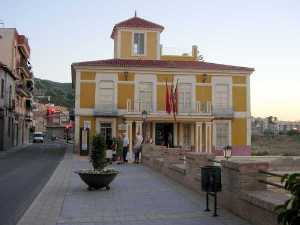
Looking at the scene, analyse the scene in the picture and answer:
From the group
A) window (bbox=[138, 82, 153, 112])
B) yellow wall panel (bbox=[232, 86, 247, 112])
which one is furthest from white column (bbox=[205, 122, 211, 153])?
window (bbox=[138, 82, 153, 112])

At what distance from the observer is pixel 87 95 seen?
39188mm

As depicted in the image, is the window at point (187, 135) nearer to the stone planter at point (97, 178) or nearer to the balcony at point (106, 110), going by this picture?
the balcony at point (106, 110)

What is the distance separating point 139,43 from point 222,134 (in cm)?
1114

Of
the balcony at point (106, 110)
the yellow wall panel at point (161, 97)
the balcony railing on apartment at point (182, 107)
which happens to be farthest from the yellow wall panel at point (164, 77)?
the balcony at point (106, 110)

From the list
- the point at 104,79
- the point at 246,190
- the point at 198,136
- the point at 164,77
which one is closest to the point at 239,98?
the point at 198,136

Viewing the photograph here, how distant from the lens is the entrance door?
133 feet

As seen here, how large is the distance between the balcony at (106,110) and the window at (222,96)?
8628mm

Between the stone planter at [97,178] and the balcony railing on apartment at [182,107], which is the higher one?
the balcony railing on apartment at [182,107]

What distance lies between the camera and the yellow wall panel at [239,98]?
A: 41.2 metres

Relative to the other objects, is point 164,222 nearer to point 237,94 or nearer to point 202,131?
point 202,131

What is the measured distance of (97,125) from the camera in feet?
128

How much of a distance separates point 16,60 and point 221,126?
24.9 m

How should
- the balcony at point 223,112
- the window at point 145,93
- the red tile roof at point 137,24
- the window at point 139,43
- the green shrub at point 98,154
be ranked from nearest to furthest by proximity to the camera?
the green shrub at point 98,154 → the window at point 145,93 → the balcony at point 223,112 → the red tile roof at point 137,24 → the window at point 139,43

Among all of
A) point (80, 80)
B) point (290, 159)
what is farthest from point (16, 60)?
point (290, 159)
